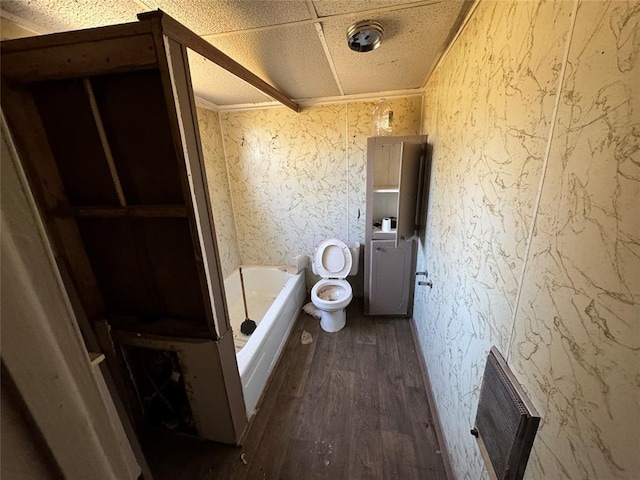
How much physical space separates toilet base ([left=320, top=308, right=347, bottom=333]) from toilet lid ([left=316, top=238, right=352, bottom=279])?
385 mm

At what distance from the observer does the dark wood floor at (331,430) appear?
137 cm

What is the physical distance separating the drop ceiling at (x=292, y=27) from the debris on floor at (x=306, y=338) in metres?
2.11

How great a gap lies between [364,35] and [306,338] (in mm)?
2200

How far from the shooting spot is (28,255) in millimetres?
233

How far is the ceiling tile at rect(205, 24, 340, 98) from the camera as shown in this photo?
4.03ft

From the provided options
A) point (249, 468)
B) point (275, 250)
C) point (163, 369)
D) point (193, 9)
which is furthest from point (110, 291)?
point (275, 250)

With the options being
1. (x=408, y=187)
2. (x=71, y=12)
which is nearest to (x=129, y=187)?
(x=71, y=12)

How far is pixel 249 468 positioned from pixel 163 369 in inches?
29.1

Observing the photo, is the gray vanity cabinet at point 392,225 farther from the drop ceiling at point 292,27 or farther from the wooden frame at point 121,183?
the wooden frame at point 121,183

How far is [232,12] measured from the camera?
3.42 ft

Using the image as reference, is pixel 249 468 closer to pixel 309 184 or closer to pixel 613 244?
pixel 613 244

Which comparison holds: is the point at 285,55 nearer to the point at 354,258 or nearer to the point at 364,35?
the point at 364,35

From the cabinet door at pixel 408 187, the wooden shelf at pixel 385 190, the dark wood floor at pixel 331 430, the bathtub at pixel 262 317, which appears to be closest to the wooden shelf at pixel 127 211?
the bathtub at pixel 262 317

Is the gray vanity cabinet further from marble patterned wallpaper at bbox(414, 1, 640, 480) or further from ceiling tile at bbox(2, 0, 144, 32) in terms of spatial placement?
ceiling tile at bbox(2, 0, 144, 32)
